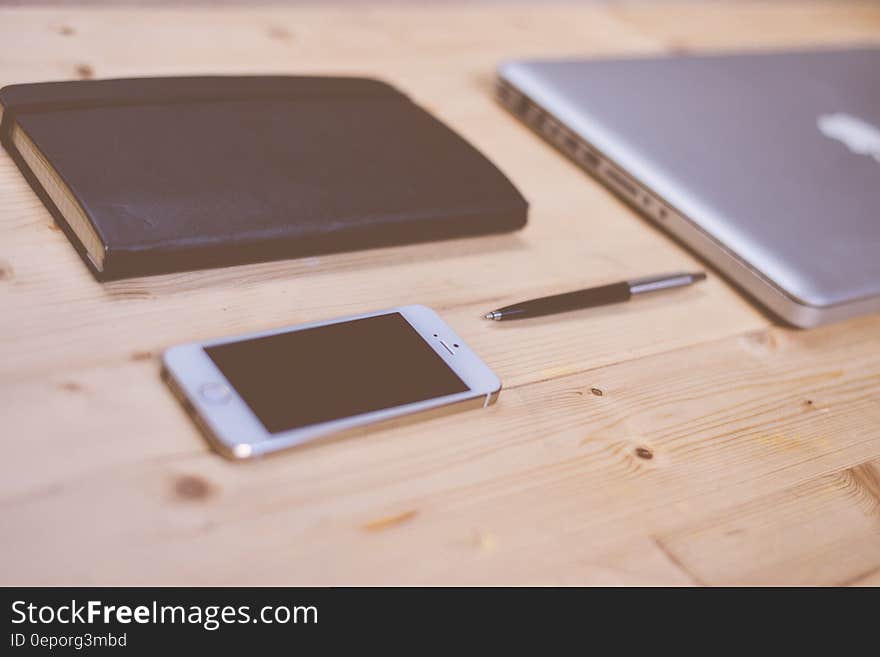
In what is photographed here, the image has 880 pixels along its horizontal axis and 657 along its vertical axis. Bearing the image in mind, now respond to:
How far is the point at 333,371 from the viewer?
0.52m

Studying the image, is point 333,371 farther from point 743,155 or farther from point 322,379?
point 743,155

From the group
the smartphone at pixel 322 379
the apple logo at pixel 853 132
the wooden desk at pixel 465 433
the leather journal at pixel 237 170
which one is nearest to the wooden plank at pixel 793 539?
the wooden desk at pixel 465 433

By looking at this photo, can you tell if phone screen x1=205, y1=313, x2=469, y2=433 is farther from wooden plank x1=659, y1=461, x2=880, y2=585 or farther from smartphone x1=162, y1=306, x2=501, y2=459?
wooden plank x1=659, y1=461, x2=880, y2=585

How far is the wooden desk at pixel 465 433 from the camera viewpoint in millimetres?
447

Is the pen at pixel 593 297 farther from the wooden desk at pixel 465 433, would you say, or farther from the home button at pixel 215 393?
the home button at pixel 215 393

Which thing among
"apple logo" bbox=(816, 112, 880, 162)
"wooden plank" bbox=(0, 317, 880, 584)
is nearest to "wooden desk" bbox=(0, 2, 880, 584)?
"wooden plank" bbox=(0, 317, 880, 584)

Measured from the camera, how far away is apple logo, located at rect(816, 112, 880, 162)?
0.84 metres

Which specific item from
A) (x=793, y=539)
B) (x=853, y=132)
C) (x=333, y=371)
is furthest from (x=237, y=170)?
(x=853, y=132)

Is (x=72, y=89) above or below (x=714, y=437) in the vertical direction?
above
